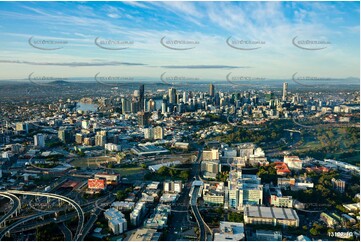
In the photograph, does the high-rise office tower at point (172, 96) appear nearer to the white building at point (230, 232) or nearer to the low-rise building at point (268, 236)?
the white building at point (230, 232)

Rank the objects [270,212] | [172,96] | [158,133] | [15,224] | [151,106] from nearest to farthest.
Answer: [15,224], [270,212], [158,133], [151,106], [172,96]

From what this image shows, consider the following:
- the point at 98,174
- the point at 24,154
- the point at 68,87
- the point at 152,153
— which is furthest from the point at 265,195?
the point at 68,87

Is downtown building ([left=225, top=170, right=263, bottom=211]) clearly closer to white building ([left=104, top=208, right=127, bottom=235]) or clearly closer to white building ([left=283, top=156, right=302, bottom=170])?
Answer: white building ([left=104, top=208, right=127, bottom=235])

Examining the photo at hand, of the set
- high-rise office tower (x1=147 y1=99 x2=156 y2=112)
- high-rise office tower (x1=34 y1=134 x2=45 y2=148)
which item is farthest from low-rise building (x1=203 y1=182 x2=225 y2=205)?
high-rise office tower (x1=147 y1=99 x2=156 y2=112)

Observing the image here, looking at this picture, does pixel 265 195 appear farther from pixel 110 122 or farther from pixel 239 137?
pixel 110 122

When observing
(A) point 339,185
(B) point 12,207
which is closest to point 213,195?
(A) point 339,185

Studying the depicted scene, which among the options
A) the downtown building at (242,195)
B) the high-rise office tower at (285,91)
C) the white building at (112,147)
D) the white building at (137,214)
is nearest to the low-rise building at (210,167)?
the downtown building at (242,195)

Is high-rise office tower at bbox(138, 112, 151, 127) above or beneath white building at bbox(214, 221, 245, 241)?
above

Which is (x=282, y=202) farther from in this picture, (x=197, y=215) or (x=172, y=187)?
(x=172, y=187)
